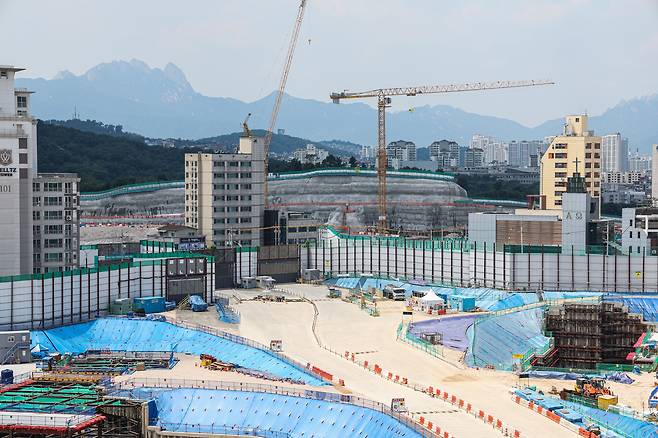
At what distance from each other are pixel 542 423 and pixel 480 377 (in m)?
12.5

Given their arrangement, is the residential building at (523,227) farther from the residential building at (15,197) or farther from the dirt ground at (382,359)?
the residential building at (15,197)

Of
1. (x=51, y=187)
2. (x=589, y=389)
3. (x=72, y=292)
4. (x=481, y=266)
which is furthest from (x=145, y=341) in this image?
(x=481, y=266)

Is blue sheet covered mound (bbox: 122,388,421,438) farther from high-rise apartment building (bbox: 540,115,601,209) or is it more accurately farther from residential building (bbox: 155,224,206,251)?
high-rise apartment building (bbox: 540,115,601,209)

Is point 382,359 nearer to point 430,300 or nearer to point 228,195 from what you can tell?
point 430,300

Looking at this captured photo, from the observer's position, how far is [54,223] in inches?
3777

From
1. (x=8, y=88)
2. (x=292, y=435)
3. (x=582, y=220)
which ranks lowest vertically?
(x=292, y=435)

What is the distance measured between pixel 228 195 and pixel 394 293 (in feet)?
97.4

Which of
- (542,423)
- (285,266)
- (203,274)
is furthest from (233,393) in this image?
(285,266)

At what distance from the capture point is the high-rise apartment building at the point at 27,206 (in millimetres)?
89750

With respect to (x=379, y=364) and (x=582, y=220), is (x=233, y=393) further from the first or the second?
(x=582, y=220)

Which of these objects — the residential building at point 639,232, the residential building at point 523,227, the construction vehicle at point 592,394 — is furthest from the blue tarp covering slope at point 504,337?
the residential building at point 523,227

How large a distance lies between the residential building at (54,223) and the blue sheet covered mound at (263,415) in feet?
118

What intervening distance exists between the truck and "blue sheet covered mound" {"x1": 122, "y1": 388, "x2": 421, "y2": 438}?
4124 cm

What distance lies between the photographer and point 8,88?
95.9 m
